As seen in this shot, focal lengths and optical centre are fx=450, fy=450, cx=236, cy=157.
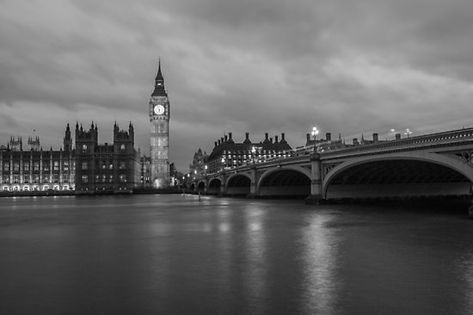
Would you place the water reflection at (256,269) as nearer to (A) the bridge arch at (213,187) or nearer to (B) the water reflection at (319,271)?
(B) the water reflection at (319,271)

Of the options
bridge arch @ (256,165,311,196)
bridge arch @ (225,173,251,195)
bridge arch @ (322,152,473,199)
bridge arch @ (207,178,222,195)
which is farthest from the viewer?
bridge arch @ (207,178,222,195)

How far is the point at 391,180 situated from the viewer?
68.4m

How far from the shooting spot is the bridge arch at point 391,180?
56.2 m

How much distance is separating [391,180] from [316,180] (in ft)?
47.4

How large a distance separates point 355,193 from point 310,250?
4859 cm

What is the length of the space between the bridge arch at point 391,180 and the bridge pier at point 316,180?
789 millimetres

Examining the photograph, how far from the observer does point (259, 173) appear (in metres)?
93.6

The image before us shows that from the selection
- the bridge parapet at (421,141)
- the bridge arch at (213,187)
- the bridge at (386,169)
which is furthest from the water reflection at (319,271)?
the bridge arch at (213,187)

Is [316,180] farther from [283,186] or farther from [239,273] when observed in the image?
[239,273]

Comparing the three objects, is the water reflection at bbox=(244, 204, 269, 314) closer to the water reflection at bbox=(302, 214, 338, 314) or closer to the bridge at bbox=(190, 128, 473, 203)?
the water reflection at bbox=(302, 214, 338, 314)

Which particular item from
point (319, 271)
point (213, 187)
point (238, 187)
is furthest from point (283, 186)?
point (319, 271)

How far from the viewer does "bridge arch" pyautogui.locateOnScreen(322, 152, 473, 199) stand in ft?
184

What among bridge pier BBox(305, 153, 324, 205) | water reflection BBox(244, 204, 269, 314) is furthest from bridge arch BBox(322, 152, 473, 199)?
water reflection BBox(244, 204, 269, 314)

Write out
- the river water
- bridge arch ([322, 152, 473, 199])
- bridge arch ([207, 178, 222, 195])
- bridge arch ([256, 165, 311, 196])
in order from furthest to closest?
1. bridge arch ([207, 178, 222, 195])
2. bridge arch ([256, 165, 311, 196])
3. bridge arch ([322, 152, 473, 199])
4. the river water
